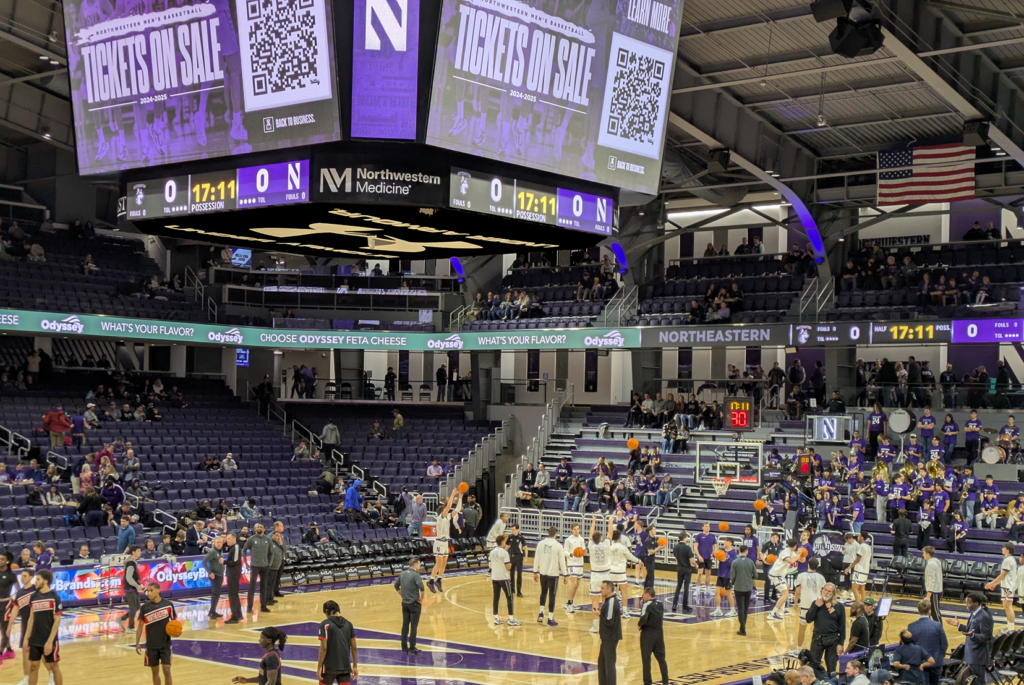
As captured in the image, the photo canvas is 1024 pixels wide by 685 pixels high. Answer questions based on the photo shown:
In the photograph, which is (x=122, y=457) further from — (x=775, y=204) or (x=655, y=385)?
(x=775, y=204)

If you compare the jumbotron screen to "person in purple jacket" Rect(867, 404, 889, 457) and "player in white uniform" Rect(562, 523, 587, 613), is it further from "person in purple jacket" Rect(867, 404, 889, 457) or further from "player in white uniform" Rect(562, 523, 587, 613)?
"person in purple jacket" Rect(867, 404, 889, 457)

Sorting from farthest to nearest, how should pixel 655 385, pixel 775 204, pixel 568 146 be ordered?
1. pixel 655 385
2. pixel 775 204
3. pixel 568 146

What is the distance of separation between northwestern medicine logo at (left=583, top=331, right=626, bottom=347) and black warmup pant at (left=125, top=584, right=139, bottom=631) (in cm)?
2238

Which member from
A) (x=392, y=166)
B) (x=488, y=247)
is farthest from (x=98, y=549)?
(x=392, y=166)

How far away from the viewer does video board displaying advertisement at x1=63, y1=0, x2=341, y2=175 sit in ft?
38.5

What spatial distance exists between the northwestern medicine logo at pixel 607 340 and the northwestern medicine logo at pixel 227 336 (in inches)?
473

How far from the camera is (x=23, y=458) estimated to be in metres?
30.8

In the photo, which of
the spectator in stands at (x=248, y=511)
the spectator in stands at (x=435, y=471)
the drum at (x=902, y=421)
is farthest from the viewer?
the spectator in stands at (x=435, y=471)

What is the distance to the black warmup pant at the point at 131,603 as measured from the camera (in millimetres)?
19531

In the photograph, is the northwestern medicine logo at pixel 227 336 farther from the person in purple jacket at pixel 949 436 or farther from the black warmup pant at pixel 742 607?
the black warmup pant at pixel 742 607

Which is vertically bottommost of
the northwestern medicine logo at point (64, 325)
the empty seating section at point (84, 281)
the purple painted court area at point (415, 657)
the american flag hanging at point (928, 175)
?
the purple painted court area at point (415, 657)

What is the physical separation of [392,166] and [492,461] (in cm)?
2963

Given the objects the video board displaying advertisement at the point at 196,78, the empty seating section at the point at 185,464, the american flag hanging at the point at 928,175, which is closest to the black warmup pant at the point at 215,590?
the empty seating section at the point at 185,464

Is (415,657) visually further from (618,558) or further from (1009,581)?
(1009,581)
